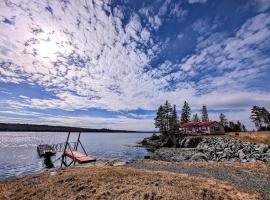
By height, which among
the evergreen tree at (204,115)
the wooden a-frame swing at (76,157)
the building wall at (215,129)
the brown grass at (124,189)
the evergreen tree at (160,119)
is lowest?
the brown grass at (124,189)

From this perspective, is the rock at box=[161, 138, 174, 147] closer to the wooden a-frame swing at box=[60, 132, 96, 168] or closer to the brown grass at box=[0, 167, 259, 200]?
the wooden a-frame swing at box=[60, 132, 96, 168]

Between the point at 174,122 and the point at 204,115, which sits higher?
the point at 204,115

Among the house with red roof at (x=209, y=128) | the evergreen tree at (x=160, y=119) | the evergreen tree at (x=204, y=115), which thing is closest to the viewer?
the house with red roof at (x=209, y=128)

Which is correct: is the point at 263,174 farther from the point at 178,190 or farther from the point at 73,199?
the point at 73,199

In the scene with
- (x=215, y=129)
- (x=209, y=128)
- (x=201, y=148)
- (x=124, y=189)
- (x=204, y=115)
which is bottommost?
(x=124, y=189)

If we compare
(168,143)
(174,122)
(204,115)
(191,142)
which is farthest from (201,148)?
(204,115)

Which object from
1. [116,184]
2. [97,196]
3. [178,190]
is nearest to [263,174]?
[178,190]

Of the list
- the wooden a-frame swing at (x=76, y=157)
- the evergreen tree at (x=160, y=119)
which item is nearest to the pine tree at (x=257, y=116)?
the evergreen tree at (x=160, y=119)

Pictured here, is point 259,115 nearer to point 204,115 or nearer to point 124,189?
point 204,115

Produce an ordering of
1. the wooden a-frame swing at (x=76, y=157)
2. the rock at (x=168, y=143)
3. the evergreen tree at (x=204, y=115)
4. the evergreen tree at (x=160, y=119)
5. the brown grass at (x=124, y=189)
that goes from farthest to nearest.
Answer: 1. the evergreen tree at (x=204, y=115)
2. the evergreen tree at (x=160, y=119)
3. the rock at (x=168, y=143)
4. the wooden a-frame swing at (x=76, y=157)
5. the brown grass at (x=124, y=189)

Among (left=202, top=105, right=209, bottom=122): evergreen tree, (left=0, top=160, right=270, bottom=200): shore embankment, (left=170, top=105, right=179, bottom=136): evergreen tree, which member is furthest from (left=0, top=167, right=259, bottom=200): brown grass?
(left=202, top=105, right=209, bottom=122): evergreen tree

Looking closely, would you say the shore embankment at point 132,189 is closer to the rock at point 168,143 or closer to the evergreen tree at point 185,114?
the rock at point 168,143

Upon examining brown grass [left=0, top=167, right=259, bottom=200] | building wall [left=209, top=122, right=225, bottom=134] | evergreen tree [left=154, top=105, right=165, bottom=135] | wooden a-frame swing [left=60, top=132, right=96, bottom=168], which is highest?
evergreen tree [left=154, top=105, right=165, bottom=135]

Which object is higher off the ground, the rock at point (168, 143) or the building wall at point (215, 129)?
the building wall at point (215, 129)
